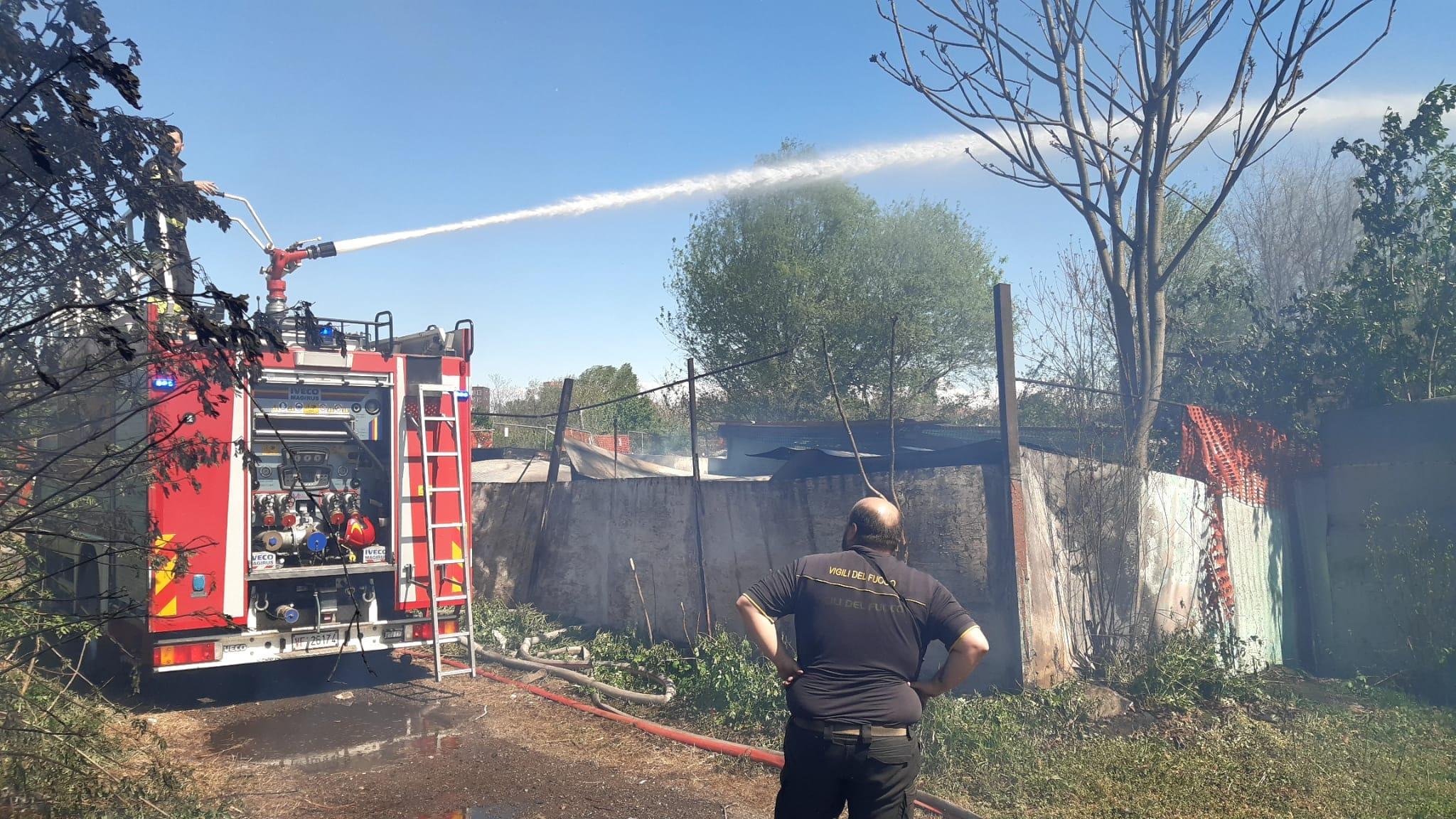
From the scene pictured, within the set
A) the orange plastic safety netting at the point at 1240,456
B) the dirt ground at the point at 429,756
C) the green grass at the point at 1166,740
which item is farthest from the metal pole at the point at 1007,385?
the orange plastic safety netting at the point at 1240,456

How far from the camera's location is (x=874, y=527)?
3.79m

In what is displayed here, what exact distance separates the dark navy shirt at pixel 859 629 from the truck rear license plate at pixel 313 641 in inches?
223

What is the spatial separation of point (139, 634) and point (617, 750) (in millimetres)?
4235

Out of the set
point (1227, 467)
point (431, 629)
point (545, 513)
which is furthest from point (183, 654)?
point (1227, 467)

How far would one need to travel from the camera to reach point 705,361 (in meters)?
26.1

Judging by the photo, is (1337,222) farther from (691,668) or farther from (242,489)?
(242,489)

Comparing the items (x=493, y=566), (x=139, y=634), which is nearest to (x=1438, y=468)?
(x=493, y=566)

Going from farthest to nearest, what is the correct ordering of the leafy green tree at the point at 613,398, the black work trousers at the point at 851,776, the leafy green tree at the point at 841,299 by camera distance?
the leafy green tree at the point at 613,398
the leafy green tree at the point at 841,299
the black work trousers at the point at 851,776

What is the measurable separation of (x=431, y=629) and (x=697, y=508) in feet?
9.33

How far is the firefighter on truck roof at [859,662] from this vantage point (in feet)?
11.1

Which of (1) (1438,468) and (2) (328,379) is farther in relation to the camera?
(1) (1438,468)

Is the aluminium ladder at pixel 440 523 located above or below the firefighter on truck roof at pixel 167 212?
below

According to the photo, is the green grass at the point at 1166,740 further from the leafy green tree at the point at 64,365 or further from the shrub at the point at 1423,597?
the leafy green tree at the point at 64,365

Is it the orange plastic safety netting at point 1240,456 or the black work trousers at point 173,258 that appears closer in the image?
the black work trousers at point 173,258
